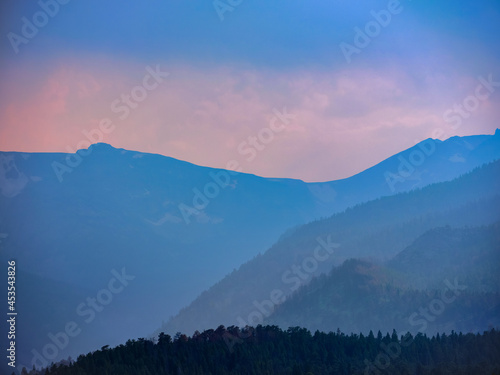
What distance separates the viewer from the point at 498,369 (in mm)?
150375

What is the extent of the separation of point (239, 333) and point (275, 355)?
844 inches

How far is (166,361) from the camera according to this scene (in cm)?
15525

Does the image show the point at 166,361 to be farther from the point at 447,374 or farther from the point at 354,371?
the point at 447,374

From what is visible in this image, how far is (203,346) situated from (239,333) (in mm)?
23419

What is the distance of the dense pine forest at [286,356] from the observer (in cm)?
15275

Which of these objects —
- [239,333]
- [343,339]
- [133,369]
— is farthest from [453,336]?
[133,369]

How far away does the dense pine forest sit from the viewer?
153 meters

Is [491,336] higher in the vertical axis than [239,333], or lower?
lower

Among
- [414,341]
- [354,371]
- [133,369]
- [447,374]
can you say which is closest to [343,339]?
[414,341]

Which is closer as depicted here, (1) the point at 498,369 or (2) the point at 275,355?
(1) the point at 498,369

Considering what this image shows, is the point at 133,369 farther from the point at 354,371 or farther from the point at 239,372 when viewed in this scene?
the point at 354,371

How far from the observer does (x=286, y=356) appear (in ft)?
553

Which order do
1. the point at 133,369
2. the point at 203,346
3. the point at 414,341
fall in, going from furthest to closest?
the point at 414,341, the point at 203,346, the point at 133,369

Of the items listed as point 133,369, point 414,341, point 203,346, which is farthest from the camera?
point 414,341
